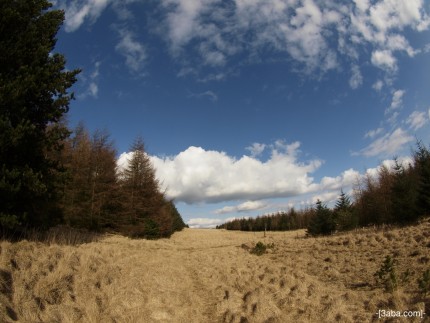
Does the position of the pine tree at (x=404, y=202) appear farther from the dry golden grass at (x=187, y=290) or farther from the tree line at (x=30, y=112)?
the tree line at (x=30, y=112)

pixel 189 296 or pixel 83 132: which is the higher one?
pixel 83 132

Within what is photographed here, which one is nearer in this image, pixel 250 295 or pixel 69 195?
pixel 250 295

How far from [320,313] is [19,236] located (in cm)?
1145

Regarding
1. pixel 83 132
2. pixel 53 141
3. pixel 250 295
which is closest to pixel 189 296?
pixel 250 295

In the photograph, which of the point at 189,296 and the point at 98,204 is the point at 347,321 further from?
the point at 98,204

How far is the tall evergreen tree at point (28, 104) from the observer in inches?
421

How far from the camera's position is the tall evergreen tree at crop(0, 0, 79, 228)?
35.1 feet

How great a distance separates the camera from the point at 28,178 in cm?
1121

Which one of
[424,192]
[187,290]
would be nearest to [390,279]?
[187,290]

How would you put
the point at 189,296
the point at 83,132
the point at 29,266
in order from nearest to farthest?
the point at 29,266 < the point at 189,296 < the point at 83,132

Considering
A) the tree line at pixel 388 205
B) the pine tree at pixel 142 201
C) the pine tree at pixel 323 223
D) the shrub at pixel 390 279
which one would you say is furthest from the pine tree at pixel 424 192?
the pine tree at pixel 142 201

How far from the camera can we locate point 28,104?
42.0 ft

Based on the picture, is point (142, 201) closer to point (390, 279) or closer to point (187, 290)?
point (187, 290)

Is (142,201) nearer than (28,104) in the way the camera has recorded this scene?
No
